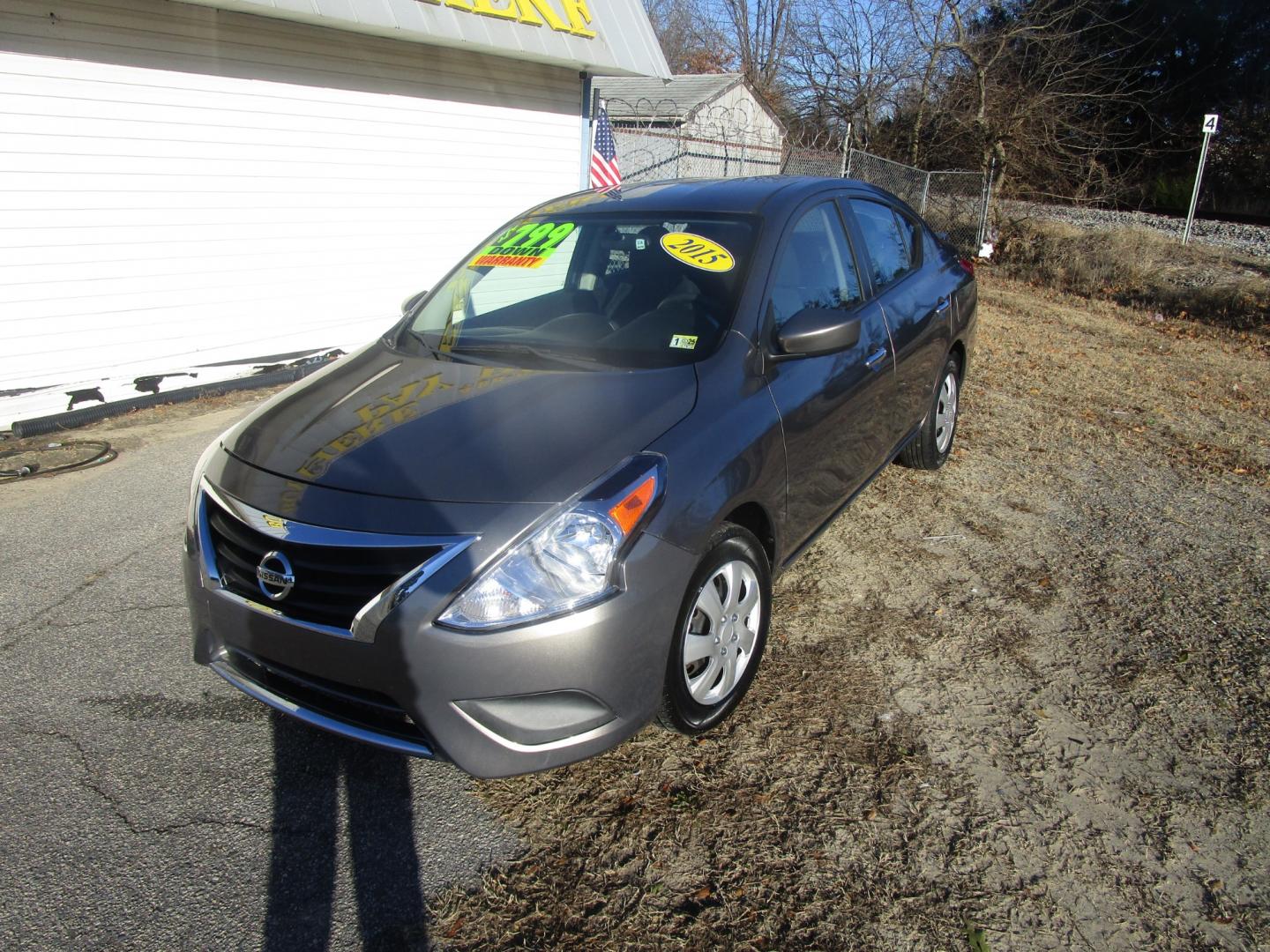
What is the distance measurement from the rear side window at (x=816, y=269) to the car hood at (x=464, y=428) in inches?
28.2

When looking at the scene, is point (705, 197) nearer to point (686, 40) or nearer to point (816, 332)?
point (816, 332)

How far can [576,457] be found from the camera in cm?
253

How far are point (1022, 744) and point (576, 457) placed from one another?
1807 millimetres

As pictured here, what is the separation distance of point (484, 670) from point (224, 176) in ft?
23.0

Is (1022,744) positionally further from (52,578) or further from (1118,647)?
(52,578)

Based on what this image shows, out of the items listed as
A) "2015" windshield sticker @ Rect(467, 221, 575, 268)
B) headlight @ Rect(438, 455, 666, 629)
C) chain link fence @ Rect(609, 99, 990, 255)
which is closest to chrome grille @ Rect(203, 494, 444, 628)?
headlight @ Rect(438, 455, 666, 629)

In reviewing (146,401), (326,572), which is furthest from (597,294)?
(146,401)

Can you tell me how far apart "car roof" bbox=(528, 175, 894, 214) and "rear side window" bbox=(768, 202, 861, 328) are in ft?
0.42

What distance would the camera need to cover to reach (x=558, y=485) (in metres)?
2.43

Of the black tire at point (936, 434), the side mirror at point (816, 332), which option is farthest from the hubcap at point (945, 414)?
the side mirror at point (816, 332)

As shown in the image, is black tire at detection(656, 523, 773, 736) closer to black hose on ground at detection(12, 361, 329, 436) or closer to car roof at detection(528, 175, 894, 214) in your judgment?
car roof at detection(528, 175, 894, 214)

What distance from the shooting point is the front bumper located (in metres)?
Result: 2.28

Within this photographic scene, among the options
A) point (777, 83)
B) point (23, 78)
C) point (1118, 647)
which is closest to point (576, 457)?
point (1118, 647)

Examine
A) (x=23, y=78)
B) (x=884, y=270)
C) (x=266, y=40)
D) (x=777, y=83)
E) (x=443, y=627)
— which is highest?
(x=777, y=83)
